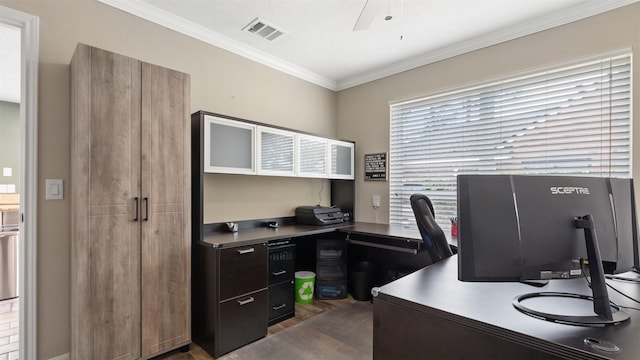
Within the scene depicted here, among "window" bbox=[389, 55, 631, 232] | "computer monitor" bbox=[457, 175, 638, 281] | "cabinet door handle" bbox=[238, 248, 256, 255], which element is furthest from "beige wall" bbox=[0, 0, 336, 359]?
"computer monitor" bbox=[457, 175, 638, 281]

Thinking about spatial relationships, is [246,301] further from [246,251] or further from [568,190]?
[568,190]

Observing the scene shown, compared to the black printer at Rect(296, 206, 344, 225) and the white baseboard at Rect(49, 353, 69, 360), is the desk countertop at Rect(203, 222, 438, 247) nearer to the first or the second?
the black printer at Rect(296, 206, 344, 225)

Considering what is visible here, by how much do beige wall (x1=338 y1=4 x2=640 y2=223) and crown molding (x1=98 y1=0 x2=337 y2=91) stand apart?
735 mm

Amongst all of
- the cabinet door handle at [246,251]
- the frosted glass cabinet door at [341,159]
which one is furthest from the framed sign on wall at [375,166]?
the cabinet door handle at [246,251]

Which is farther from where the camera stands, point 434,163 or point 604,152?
point 434,163

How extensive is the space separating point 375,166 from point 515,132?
5.06ft

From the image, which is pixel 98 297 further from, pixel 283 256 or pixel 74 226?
pixel 283 256

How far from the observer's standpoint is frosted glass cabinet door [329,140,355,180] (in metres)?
3.66

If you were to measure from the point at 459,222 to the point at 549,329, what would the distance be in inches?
14.9

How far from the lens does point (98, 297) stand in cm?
187

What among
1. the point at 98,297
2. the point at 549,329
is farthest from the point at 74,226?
the point at 549,329

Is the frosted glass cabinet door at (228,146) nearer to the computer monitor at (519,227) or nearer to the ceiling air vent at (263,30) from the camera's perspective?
the ceiling air vent at (263,30)

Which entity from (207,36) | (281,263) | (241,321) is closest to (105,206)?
(241,321)

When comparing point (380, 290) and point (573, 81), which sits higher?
point (573, 81)
